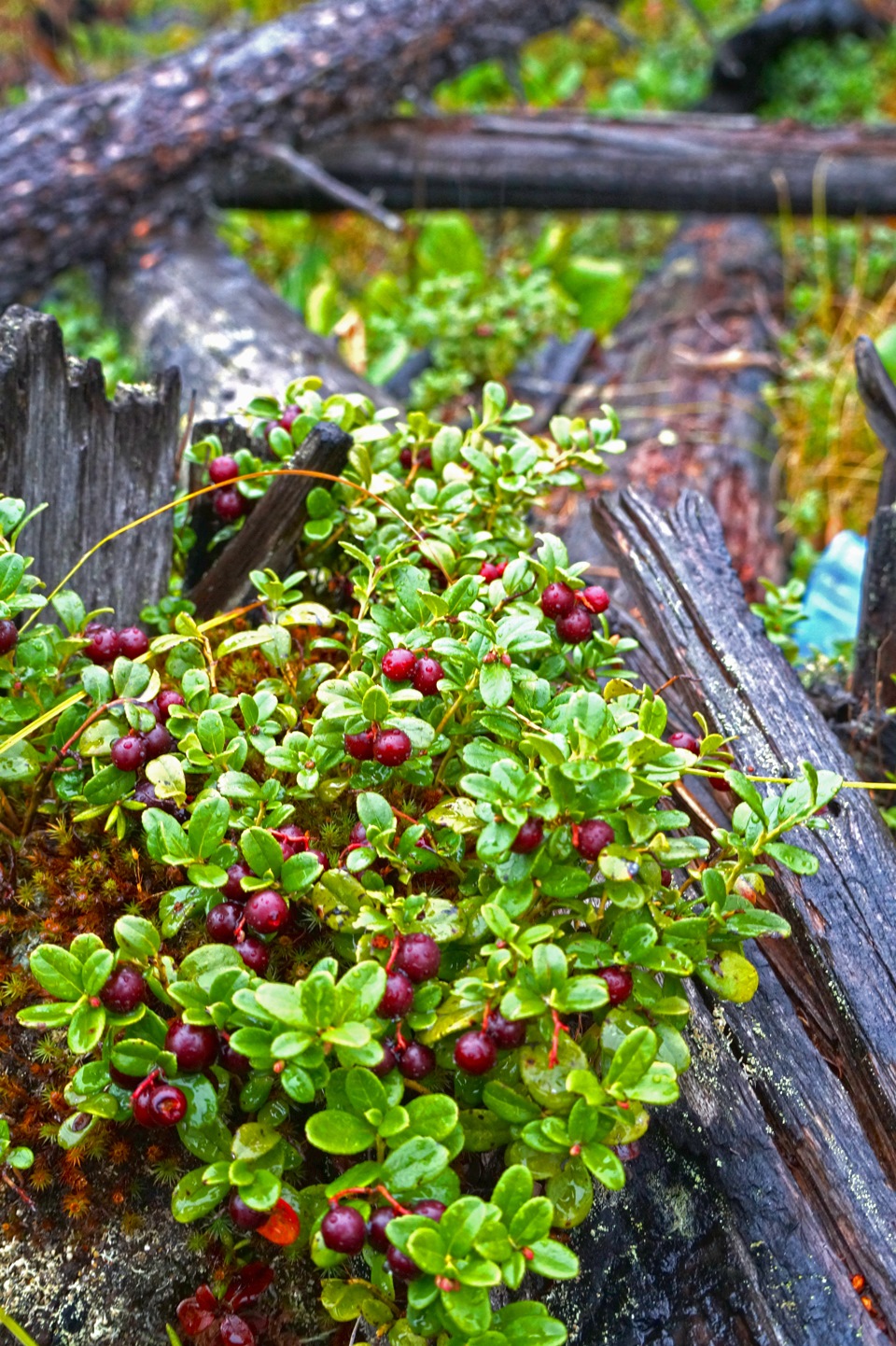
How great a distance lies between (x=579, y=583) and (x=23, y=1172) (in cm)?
159

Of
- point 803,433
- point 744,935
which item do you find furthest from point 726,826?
point 803,433

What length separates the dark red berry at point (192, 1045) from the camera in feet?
5.30

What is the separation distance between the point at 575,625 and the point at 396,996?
2.97 feet

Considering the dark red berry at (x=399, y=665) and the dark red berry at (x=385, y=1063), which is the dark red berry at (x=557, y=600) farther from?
the dark red berry at (x=385, y=1063)

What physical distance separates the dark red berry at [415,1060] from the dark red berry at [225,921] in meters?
0.37

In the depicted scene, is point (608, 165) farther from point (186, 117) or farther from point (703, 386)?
point (186, 117)

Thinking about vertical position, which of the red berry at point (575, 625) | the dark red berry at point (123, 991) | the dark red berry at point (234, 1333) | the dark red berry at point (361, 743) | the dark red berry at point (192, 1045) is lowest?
the dark red berry at point (234, 1333)

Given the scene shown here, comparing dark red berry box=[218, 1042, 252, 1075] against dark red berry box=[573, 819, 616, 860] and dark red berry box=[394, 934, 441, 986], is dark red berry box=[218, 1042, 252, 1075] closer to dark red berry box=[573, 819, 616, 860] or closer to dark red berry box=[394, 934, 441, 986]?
dark red berry box=[394, 934, 441, 986]

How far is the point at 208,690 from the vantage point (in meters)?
2.04

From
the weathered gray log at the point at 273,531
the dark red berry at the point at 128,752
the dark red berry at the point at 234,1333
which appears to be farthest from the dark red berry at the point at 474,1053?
the weathered gray log at the point at 273,531

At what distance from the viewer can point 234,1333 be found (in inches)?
66.4

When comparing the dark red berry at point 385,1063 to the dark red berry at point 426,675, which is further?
the dark red berry at point 426,675

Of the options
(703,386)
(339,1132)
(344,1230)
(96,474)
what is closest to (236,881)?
(339,1132)

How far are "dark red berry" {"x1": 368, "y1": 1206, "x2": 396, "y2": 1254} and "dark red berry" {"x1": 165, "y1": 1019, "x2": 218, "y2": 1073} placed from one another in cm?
36
